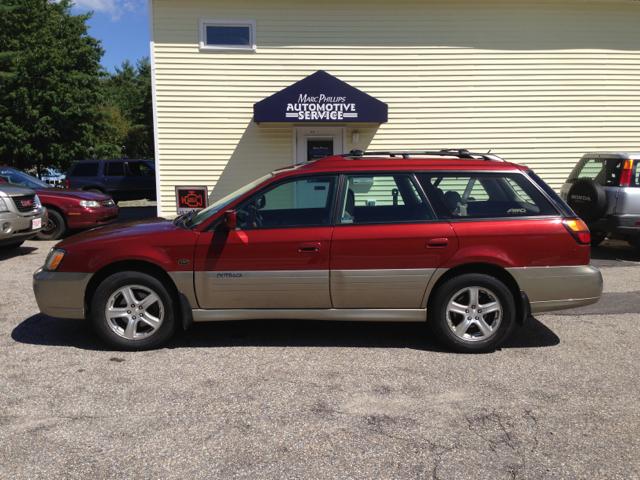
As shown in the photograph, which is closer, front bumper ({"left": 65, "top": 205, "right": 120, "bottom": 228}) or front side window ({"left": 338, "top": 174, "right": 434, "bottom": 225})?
front side window ({"left": 338, "top": 174, "right": 434, "bottom": 225})

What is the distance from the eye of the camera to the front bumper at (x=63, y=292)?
4375 millimetres

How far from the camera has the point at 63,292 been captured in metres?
4.39

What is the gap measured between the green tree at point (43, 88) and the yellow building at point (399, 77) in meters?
22.8

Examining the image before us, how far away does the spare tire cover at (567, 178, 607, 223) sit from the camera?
8539 millimetres

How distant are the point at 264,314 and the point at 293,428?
4.49 feet

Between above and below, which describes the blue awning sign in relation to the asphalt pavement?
above

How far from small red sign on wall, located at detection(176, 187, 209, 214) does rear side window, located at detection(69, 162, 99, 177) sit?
9.38m

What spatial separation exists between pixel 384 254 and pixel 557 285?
4.82 ft

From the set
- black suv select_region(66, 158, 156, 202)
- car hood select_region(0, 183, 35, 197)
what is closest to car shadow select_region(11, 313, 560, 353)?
car hood select_region(0, 183, 35, 197)

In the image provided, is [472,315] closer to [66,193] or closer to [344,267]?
[344,267]

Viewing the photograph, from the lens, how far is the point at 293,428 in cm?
321

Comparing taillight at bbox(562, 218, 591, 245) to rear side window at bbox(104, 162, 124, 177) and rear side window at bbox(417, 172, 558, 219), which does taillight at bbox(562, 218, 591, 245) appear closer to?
rear side window at bbox(417, 172, 558, 219)

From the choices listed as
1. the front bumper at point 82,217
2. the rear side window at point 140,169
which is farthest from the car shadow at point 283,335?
the rear side window at point 140,169

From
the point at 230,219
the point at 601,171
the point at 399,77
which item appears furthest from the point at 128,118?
the point at 230,219
